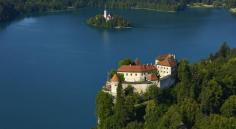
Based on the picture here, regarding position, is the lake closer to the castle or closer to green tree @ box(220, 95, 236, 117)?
the castle

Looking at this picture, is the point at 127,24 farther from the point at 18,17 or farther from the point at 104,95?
the point at 104,95

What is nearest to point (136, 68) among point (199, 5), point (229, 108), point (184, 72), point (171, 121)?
point (184, 72)

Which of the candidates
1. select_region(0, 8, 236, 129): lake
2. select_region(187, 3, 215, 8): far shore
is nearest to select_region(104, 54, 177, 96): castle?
select_region(0, 8, 236, 129): lake

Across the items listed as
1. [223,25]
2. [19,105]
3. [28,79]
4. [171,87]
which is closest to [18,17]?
[223,25]

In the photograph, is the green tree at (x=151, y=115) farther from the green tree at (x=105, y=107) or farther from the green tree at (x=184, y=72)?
the green tree at (x=184, y=72)

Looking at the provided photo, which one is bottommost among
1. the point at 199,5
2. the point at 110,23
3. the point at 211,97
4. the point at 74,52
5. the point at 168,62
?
the point at 199,5

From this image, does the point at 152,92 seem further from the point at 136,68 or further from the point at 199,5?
the point at 199,5

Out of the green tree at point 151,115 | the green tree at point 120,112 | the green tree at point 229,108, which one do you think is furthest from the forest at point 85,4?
the green tree at point 229,108
